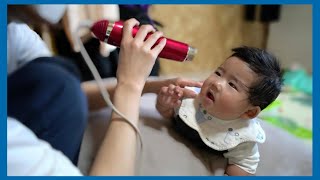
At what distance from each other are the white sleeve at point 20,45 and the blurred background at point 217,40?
0.04ft

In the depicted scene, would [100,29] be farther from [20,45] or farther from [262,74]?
[262,74]

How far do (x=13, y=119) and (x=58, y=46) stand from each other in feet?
0.36

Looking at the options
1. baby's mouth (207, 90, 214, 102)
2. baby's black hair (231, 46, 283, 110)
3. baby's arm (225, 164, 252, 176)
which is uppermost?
baby's black hair (231, 46, 283, 110)

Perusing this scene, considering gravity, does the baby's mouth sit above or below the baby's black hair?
below

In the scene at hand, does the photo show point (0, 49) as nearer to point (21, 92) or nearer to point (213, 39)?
point (21, 92)

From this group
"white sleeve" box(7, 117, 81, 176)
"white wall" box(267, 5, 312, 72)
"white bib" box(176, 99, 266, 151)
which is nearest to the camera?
"white sleeve" box(7, 117, 81, 176)

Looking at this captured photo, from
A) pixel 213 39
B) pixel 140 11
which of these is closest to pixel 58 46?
pixel 140 11

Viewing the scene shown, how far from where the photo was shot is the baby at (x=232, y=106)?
47 cm

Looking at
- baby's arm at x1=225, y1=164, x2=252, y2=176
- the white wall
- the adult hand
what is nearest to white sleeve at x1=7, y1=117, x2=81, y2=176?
the adult hand

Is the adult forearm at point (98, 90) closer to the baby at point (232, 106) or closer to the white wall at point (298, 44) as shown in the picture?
the baby at point (232, 106)

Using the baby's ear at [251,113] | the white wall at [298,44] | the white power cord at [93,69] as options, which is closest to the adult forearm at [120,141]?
the white power cord at [93,69]

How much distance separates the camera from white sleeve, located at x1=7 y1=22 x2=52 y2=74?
0.42m

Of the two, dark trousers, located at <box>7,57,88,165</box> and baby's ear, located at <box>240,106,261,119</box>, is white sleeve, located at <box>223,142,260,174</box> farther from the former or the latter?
dark trousers, located at <box>7,57,88,165</box>

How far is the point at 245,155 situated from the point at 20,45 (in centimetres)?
32
